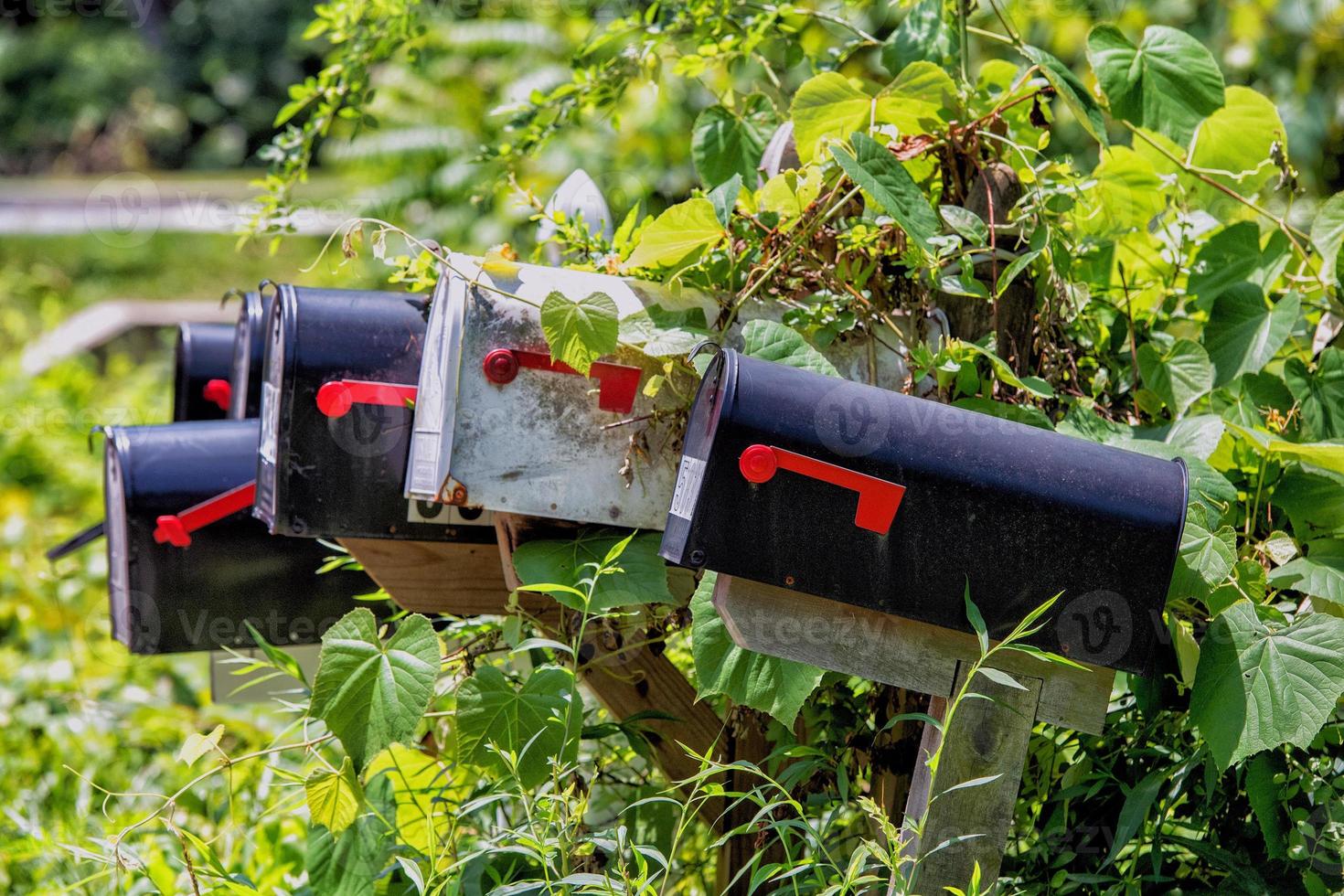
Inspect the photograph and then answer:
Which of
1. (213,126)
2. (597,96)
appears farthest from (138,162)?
(597,96)

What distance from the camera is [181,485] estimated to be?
1.76m

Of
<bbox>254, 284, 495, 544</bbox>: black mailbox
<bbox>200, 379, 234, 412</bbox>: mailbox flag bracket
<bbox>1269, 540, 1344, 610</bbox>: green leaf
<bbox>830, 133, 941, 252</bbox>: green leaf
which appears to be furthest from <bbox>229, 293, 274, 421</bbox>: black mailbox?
<bbox>1269, 540, 1344, 610</bbox>: green leaf

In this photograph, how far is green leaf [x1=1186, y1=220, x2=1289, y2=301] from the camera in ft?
5.36

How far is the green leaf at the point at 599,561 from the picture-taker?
4.41 feet

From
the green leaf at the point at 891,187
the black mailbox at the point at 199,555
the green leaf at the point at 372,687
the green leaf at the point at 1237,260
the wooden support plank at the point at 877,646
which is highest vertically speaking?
the green leaf at the point at 891,187

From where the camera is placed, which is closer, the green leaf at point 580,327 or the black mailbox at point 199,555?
the green leaf at point 580,327

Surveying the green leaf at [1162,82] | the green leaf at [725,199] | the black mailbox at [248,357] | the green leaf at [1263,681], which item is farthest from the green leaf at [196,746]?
the green leaf at [1162,82]

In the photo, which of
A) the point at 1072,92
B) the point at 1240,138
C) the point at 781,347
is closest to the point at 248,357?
the point at 781,347

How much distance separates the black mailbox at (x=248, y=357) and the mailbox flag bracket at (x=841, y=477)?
3.32 feet

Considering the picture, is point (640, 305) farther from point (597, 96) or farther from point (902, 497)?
point (597, 96)

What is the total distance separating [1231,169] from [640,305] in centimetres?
86

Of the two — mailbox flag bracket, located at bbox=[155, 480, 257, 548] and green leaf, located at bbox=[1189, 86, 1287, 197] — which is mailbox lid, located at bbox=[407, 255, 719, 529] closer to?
mailbox flag bracket, located at bbox=[155, 480, 257, 548]

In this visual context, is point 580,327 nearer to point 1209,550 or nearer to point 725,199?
point 725,199

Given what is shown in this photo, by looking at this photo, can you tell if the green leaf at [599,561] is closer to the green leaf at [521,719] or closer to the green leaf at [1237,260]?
the green leaf at [521,719]
